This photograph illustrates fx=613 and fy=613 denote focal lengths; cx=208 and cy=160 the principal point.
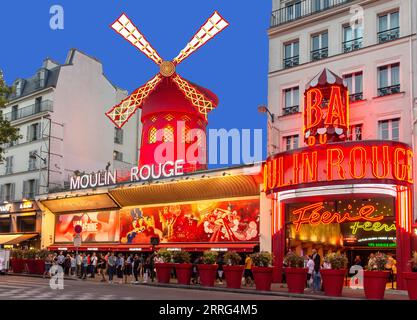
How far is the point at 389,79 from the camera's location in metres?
20.7

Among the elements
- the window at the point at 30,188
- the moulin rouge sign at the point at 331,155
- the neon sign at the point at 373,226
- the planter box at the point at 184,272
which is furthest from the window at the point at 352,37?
the window at the point at 30,188

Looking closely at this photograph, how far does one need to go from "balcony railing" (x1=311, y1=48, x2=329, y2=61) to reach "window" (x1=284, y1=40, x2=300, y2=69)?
72 cm

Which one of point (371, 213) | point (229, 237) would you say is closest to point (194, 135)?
point (229, 237)

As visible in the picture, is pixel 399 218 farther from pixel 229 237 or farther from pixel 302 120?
pixel 229 237

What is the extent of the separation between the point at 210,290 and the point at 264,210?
16.8ft

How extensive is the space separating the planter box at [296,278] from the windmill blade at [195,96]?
13.1m

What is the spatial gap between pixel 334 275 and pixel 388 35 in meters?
8.88

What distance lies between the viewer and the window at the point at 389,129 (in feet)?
66.5

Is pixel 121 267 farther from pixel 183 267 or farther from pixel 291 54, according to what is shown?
pixel 291 54

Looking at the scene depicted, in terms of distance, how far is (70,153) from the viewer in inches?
1414

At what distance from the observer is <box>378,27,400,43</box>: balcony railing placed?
2069cm

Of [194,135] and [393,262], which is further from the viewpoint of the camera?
[194,135]

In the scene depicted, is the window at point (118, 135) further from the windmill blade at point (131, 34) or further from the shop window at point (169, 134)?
the shop window at point (169, 134)

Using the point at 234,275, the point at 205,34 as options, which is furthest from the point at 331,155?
the point at 205,34
